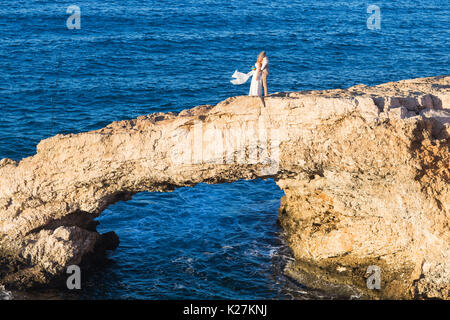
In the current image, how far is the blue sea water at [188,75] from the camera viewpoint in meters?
14.7

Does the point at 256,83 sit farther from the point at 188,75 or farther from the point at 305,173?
the point at 188,75

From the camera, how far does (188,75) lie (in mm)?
30438

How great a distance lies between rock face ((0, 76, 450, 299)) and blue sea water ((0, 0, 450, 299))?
4.38 feet

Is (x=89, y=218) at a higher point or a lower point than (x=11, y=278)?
higher

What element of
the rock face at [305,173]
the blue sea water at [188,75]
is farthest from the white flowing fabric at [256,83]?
the blue sea water at [188,75]

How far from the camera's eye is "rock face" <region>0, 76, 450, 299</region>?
11359mm

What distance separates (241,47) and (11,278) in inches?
936

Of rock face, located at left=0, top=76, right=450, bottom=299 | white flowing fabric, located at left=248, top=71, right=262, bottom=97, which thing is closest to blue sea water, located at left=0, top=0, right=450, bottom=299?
rock face, located at left=0, top=76, right=450, bottom=299

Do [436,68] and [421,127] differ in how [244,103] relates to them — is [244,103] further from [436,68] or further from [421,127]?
[436,68]

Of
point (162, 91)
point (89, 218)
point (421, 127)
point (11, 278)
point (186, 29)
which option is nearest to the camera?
point (421, 127)

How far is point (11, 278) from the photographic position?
43.2ft

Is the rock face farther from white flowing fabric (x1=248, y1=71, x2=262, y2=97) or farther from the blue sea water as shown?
white flowing fabric (x1=248, y1=71, x2=262, y2=97)

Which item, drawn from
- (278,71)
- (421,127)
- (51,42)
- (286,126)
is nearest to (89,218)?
(286,126)

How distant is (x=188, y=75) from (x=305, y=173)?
19055mm
